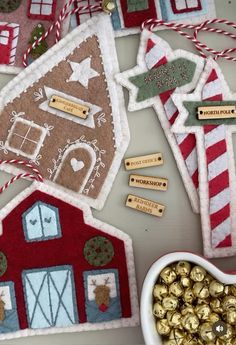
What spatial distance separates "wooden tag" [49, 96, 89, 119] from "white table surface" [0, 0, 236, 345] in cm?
10

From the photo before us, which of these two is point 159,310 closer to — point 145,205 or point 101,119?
point 145,205

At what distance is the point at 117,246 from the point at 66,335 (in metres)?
0.23

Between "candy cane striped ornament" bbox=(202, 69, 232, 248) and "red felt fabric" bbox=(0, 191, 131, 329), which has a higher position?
"candy cane striped ornament" bbox=(202, 69, 232, 248)

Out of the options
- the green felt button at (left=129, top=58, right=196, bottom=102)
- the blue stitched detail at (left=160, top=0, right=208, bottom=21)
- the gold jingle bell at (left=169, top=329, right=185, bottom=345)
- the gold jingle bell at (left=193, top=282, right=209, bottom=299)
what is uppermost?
the blue stitched detail at (left=160, top=0, right=208, bottom=21)

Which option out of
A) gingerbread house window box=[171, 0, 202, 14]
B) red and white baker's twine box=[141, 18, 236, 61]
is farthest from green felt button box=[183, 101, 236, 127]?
gingerbread house window box=[171, 0, 202, 14]

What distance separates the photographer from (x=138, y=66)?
133cm

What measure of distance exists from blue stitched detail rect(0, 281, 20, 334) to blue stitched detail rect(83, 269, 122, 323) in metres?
0.16

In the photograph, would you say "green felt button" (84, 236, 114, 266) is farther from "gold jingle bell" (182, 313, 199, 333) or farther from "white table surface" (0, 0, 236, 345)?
"gold jingle bell" (182, 313, 199, 333)

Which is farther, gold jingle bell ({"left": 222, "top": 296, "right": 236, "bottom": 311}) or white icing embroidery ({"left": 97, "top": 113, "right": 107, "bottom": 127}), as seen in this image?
white icing embroidery ({"left": 97, "top": 113, "right": 107, "bottom": 127})

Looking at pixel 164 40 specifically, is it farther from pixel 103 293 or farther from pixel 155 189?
pixel 103 293

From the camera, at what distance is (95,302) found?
4.46 feet

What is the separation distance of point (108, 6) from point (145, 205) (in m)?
0.43

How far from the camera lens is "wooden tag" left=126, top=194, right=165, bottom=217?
4.43 feet

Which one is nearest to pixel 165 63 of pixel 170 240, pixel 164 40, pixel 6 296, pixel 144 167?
pixel 164 40
